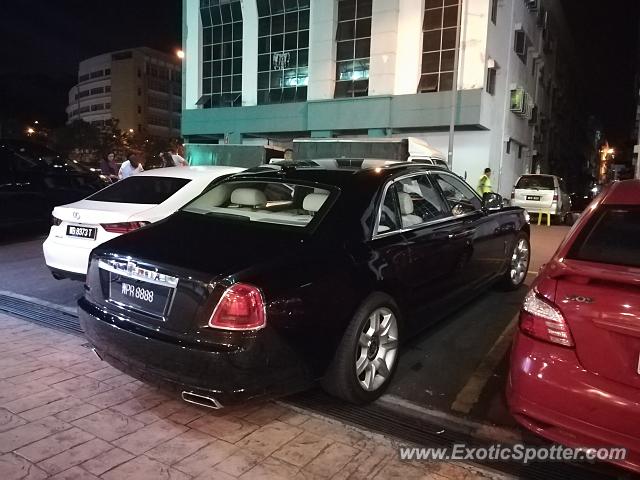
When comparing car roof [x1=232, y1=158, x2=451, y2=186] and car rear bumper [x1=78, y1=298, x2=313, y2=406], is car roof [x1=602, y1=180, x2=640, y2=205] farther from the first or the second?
car rear bumper [x1=78, y1=298, x2=313, y2=406]

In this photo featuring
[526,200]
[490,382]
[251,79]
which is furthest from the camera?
[251,79]

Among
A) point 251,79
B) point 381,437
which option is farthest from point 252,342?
point 251,79

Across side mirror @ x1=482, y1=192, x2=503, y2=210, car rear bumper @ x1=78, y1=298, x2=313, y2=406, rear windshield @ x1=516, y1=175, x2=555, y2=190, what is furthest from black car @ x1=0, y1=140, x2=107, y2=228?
rear windshield @ x1=516, y1=175, x2=555, y2=190

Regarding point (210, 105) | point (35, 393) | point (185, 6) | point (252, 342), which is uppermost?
point (185, 6)

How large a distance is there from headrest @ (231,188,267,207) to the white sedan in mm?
1289

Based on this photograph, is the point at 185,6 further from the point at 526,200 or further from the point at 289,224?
the point at 289,224

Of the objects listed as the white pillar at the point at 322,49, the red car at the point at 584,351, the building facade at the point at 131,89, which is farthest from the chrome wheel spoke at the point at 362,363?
the building facade at the point at 131,89

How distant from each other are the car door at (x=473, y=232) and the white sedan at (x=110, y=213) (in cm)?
251

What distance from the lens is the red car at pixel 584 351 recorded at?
2.34 m

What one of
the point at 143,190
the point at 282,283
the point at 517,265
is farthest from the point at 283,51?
the point at 282,283

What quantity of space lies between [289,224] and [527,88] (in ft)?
96.2

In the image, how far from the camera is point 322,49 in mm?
24391

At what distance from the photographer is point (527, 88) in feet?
95.5

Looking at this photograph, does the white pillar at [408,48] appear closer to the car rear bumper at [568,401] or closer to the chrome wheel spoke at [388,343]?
the chrome wheel spoke at [388,343]
